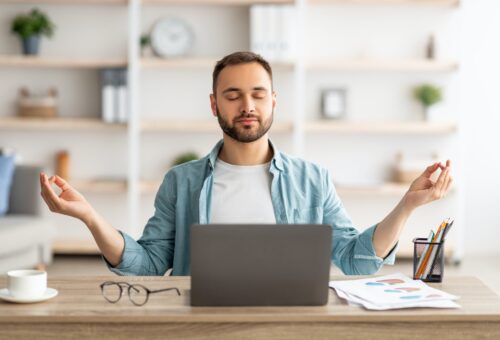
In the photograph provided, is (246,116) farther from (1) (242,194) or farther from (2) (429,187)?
(2) (429,187)

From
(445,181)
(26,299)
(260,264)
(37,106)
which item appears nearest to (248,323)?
(260,264)

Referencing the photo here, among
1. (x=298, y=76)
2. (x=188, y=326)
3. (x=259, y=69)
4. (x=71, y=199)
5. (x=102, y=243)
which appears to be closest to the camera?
(x=188, y=326)

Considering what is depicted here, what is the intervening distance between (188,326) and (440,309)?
0.54 meters

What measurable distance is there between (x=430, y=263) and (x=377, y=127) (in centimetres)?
337

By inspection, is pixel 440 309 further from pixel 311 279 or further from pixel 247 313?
pixel 247 313

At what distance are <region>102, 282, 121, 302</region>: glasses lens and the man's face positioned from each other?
→ 0.55 m

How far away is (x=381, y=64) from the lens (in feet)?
17.2

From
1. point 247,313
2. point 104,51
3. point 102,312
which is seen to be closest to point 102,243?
point 102,312

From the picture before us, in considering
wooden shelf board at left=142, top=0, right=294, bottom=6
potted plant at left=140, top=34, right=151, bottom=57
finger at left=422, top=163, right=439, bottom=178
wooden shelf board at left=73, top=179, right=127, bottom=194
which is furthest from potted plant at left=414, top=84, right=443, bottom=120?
finger at left=422, top=163, right=439, bottom=178

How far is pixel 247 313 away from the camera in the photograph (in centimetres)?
166

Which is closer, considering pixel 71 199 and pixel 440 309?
pixel 440 309

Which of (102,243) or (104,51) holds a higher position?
(104,51)

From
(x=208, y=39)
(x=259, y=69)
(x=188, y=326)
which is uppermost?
(x=208, y=39)

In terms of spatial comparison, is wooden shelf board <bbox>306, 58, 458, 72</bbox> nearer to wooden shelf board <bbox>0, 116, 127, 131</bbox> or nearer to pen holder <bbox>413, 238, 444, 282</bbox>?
wooden shelf board <bbox>0, 116, 127, 131</bbox>
